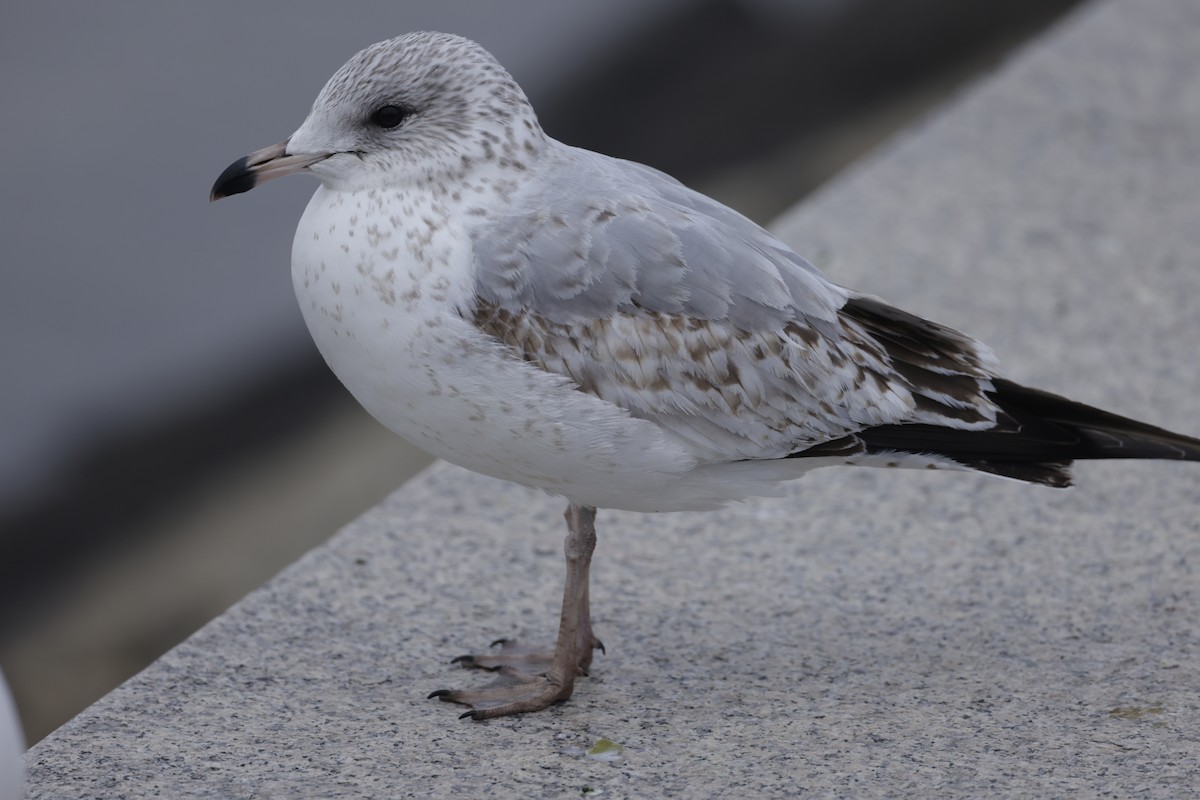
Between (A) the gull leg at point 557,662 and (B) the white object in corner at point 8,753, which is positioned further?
(A) the gull leg at point 557,662

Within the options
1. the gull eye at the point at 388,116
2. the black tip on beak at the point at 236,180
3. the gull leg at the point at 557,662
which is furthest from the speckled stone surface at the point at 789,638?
the gull eye at the point at 388,116

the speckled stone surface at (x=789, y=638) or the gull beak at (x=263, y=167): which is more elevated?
the gull beak at (x=263, y=167)

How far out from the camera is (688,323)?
309 centimetres

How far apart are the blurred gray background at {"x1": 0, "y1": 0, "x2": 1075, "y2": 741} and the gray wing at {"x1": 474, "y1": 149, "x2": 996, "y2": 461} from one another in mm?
2794

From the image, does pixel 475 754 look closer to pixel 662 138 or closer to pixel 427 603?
pixel 427 603

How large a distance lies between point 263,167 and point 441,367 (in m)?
0.58

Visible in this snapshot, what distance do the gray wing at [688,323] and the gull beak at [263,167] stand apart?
40 centimetres

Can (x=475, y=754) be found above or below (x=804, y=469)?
below

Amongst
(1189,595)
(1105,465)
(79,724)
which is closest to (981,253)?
(1105,465)

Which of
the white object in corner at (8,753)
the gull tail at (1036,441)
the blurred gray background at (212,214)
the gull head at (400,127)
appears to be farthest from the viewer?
the blurred gray background at (212,214)

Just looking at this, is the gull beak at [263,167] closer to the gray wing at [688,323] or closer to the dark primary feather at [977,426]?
the gray wing at [688,323]

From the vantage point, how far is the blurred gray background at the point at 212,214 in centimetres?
617

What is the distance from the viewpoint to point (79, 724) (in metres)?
3.17

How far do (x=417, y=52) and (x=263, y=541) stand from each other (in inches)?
134
